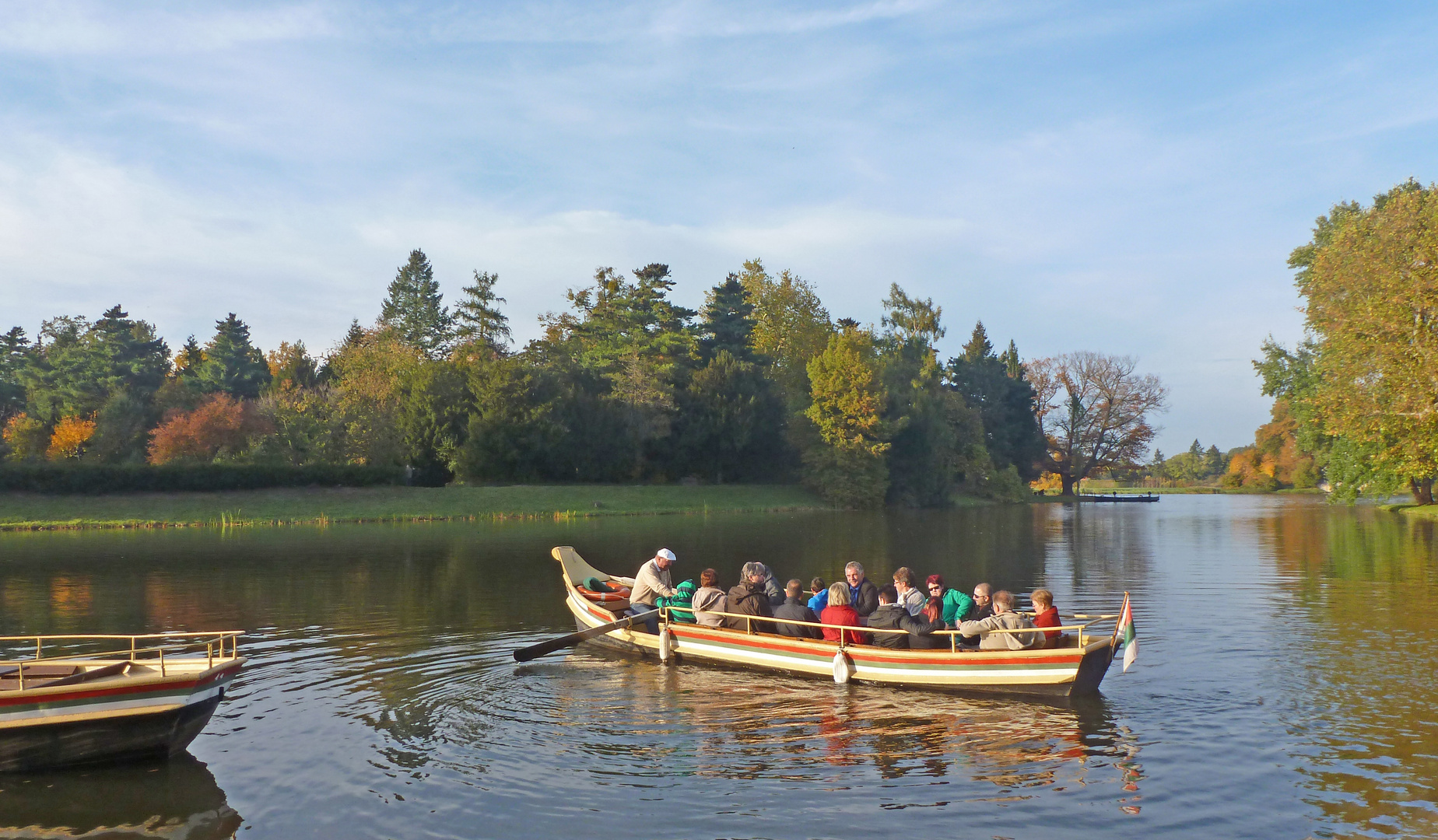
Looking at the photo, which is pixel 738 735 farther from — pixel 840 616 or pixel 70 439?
pixel 70 439

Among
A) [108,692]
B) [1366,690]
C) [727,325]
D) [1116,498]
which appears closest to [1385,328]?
[1366,690]

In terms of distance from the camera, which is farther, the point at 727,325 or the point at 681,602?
the point at 727,325

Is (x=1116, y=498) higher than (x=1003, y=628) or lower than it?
lower

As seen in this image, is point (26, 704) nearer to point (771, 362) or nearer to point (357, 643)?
point (357, 643)

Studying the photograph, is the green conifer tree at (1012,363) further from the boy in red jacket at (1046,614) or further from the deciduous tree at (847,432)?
the boy in red jacket at (1046,614)

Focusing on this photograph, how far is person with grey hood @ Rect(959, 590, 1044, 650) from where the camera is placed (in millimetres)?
12367

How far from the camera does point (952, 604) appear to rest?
13961 mm

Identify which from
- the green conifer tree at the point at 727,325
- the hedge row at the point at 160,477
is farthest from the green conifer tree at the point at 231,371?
the green conifer tree at the point at 727,325

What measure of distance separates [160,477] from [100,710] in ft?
148

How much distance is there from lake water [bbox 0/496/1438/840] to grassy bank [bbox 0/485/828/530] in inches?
1004

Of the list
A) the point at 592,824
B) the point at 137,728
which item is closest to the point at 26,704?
the point at 137,728

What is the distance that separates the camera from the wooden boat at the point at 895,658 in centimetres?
1174

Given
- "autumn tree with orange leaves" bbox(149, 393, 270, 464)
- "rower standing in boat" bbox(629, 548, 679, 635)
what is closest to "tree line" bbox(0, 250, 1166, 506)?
"autumn tree with orange leaves" bbox(149, 393, 270, 464)

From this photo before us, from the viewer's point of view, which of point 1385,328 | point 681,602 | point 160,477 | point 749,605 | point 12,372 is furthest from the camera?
point 12,372
